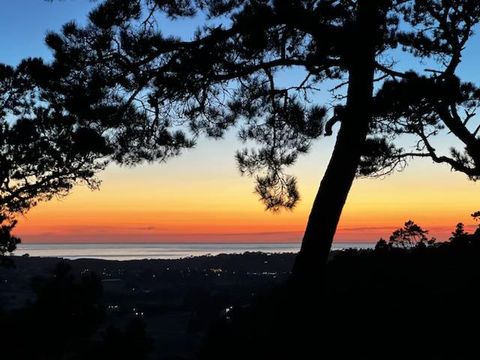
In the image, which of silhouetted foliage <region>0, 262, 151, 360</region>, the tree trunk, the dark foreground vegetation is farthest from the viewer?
silhouetted foliage <region>0, 262, 151, 360</region>

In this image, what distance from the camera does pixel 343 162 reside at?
4625 millimetres

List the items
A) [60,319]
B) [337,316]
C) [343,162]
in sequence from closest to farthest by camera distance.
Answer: [343,162] → [337,316] → [60,319]

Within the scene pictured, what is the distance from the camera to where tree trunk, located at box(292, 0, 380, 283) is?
4.51 metres

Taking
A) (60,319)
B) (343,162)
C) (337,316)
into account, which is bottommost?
(60,319)

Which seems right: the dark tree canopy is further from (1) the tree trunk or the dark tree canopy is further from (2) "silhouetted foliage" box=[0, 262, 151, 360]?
(2) "silhouetted foliage" box=[0, 262, 151, 360]

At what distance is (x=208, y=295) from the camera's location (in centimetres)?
6875

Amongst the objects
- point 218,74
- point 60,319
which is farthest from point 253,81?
point 60,319

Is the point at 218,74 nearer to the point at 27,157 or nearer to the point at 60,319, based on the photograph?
the point at 27,157

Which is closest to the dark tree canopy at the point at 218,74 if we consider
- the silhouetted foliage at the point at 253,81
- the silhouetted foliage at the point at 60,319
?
the silhouetted foliage at the point at 253,81

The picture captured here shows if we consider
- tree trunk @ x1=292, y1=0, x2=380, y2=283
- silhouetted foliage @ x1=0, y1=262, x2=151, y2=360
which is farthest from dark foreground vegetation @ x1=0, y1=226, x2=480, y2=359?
tree trunk @ x1=292, y1=0, x2=380, y2=283

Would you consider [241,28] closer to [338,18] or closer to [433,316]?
[338,18]

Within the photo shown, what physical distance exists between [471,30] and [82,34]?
628 cm

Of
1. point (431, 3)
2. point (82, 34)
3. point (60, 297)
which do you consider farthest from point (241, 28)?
point (60, 297)

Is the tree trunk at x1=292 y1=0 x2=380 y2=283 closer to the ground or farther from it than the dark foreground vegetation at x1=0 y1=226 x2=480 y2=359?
farther from it
